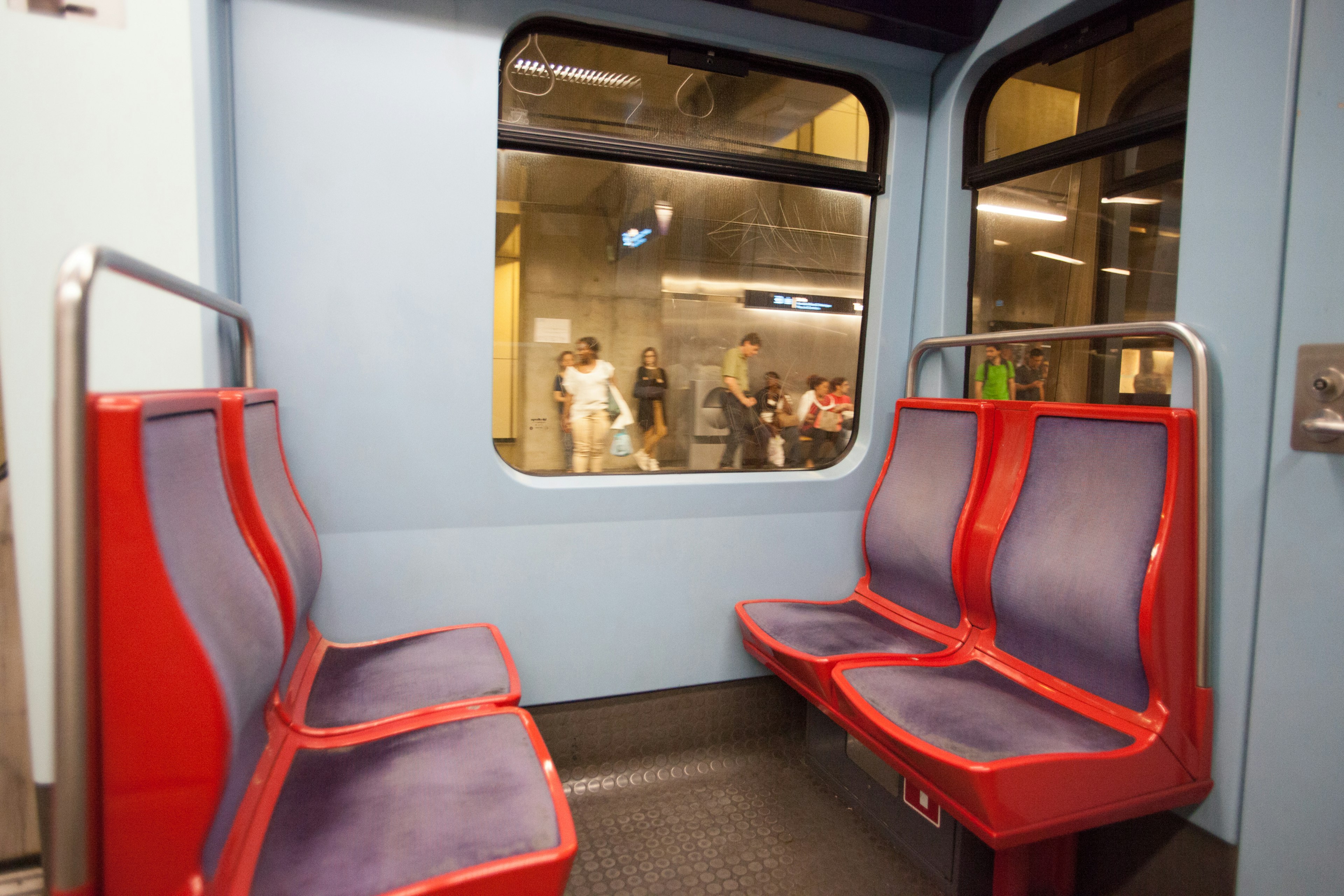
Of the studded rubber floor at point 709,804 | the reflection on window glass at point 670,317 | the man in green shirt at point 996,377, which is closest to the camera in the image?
the studded rubber floor at point 709,804

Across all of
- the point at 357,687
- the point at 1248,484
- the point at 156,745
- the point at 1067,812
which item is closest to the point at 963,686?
the point at 1067,812

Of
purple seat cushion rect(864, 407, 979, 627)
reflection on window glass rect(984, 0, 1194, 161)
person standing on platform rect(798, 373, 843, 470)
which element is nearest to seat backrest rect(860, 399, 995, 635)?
purple seat cushion rect(864, 407, 979, 627)

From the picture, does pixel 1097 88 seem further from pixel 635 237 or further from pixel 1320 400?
pixel 635 237

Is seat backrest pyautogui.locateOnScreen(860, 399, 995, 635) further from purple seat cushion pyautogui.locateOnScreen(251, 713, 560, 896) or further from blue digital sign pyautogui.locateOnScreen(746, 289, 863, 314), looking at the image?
purple seat cushion pyautogui.locateOnScreen(251, 713, 560, 896)

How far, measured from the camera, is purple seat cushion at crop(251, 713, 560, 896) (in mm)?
1201

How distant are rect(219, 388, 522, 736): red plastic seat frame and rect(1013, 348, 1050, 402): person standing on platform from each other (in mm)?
2061

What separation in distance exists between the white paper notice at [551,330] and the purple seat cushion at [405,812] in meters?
1.37

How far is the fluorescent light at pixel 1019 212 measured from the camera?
8.38ft

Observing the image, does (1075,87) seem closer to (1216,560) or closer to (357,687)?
(1216,560)

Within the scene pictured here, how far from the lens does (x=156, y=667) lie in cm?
102

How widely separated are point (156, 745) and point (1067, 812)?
1.78 meters

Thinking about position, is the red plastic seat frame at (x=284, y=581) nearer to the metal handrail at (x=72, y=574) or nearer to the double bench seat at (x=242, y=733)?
the double bench seat at (x=242, y=733)

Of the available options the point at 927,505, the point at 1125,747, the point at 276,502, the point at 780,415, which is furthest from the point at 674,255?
the point at 1125,747

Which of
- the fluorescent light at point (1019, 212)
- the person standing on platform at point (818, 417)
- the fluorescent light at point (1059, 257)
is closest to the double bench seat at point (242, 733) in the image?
the person standing on platform at point (818, 417)
